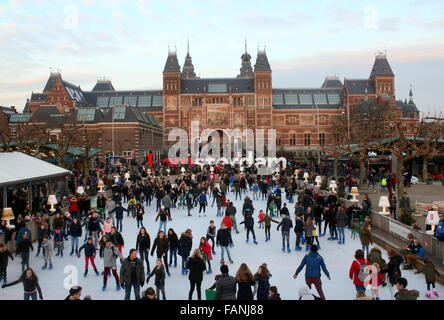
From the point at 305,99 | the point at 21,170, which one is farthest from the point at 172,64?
the point at 21,170

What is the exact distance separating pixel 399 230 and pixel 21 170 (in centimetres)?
1294

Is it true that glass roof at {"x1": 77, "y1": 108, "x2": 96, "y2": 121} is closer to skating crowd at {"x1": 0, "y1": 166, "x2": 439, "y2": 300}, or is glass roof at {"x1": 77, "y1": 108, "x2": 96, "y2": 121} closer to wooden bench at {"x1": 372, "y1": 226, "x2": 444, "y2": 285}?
skating crowd at {"x1": 0, "y1": 166, "x2": 439, "y2": 300}

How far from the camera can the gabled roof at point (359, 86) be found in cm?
6719

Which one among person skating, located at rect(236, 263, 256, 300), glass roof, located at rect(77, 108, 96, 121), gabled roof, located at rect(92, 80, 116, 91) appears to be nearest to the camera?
person skating, located at rect(236, 263, 256, 300)

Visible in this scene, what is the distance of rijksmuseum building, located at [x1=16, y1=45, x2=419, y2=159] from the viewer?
6725 centimetres

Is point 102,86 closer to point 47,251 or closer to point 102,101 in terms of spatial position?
point 102,101

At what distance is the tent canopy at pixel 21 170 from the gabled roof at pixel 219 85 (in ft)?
173

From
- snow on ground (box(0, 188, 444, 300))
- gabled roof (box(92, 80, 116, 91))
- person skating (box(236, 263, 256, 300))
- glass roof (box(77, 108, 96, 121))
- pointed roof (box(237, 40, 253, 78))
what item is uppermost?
pointed roof (box(237, 40, 253, 78))

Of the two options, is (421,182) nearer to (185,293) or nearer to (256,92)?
(185,293)

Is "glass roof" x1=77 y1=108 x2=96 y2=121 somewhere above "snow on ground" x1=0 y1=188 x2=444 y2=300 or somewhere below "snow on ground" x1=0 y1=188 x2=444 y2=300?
above

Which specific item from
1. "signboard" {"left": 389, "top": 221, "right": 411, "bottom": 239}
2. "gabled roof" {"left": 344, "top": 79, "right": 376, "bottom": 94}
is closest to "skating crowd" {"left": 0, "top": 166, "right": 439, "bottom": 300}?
"signboard" {"left": 389, "top": 221, "right": 411, "bottom": 239}

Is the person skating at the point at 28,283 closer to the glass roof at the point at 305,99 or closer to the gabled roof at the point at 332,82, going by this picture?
the glass roof at the point at 305,99

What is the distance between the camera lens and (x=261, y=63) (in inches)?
2707

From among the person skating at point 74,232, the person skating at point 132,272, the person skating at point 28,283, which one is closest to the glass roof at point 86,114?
the person skating at point 74,232
